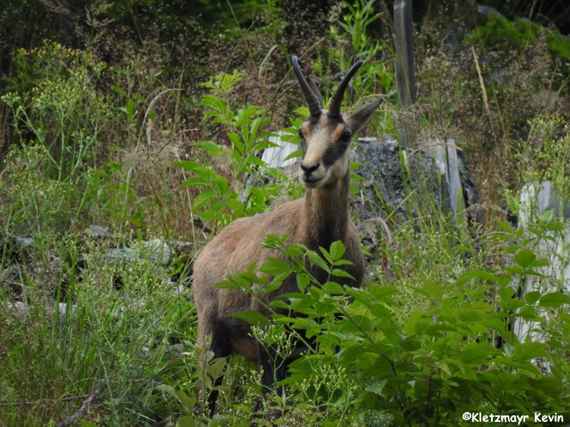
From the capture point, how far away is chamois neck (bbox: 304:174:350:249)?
6.37 metres

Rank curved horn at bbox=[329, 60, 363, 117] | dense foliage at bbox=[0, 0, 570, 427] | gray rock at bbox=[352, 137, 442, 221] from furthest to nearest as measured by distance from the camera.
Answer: gray rock at bbox=[352, 137, 442, 221] < curved horn at bbox=[329, 60, 363, 117] < dense foliage at bbox=[0, 0, 570, 427]

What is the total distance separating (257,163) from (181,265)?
894mm

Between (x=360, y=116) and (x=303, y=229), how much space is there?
0.82m

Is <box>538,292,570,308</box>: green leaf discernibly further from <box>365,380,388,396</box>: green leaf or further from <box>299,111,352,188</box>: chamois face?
<box>299,111,352,188</box>: chamois face

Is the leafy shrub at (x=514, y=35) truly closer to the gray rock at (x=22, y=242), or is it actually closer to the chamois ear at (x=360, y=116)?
the chamois ear at (x=360, y=116)

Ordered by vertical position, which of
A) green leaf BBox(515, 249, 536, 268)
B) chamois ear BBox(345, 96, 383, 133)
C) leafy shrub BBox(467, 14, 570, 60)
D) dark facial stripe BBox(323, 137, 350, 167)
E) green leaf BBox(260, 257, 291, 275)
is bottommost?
leafy shrub BBox(467, 14, 570, 60)

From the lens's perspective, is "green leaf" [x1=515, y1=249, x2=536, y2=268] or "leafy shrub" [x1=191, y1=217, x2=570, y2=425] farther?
"green leaf" [x1=515, y1=249, x2=536, y2=268]

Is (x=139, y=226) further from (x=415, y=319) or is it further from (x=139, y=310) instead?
(x=415, y=319)

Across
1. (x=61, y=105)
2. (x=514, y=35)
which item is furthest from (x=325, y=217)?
(x=514, y=35)

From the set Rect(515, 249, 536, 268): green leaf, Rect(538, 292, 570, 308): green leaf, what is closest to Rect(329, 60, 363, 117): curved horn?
Rect(515, 249, 536, 268): green leaf

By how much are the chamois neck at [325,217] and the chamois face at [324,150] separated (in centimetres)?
7

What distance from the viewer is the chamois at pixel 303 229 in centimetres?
628

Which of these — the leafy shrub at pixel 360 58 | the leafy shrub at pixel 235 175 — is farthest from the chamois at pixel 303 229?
the leafy shrub at pixel 360 58

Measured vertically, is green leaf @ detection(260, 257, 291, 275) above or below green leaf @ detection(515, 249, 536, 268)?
below
